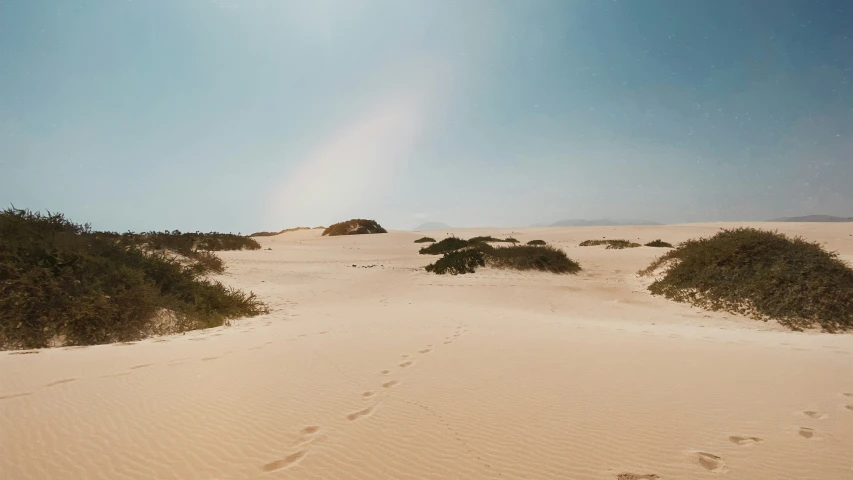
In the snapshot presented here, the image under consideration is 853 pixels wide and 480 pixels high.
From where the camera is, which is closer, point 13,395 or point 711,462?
point 711,462

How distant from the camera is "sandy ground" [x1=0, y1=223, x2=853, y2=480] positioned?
2.21 metres

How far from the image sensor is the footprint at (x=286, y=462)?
7.02ft

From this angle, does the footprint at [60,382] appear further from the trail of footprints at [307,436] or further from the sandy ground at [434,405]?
the trail of footprints at [307,436]

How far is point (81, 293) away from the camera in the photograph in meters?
5.59

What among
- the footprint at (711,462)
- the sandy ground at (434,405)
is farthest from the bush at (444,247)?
the footprint at (711,462)

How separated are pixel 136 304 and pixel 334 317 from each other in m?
3.25

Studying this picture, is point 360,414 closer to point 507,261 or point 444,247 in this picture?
point 507,261

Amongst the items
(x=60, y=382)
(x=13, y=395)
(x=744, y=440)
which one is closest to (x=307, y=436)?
(x=13, y=395)

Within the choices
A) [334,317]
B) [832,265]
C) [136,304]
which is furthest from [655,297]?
[136,304]

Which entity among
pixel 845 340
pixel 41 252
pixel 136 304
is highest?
pixel 41 252

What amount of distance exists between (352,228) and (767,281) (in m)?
32.1

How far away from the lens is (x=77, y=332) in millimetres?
5293

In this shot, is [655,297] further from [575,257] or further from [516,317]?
[575,257]

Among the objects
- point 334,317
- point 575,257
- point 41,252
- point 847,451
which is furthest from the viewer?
point 575,257
